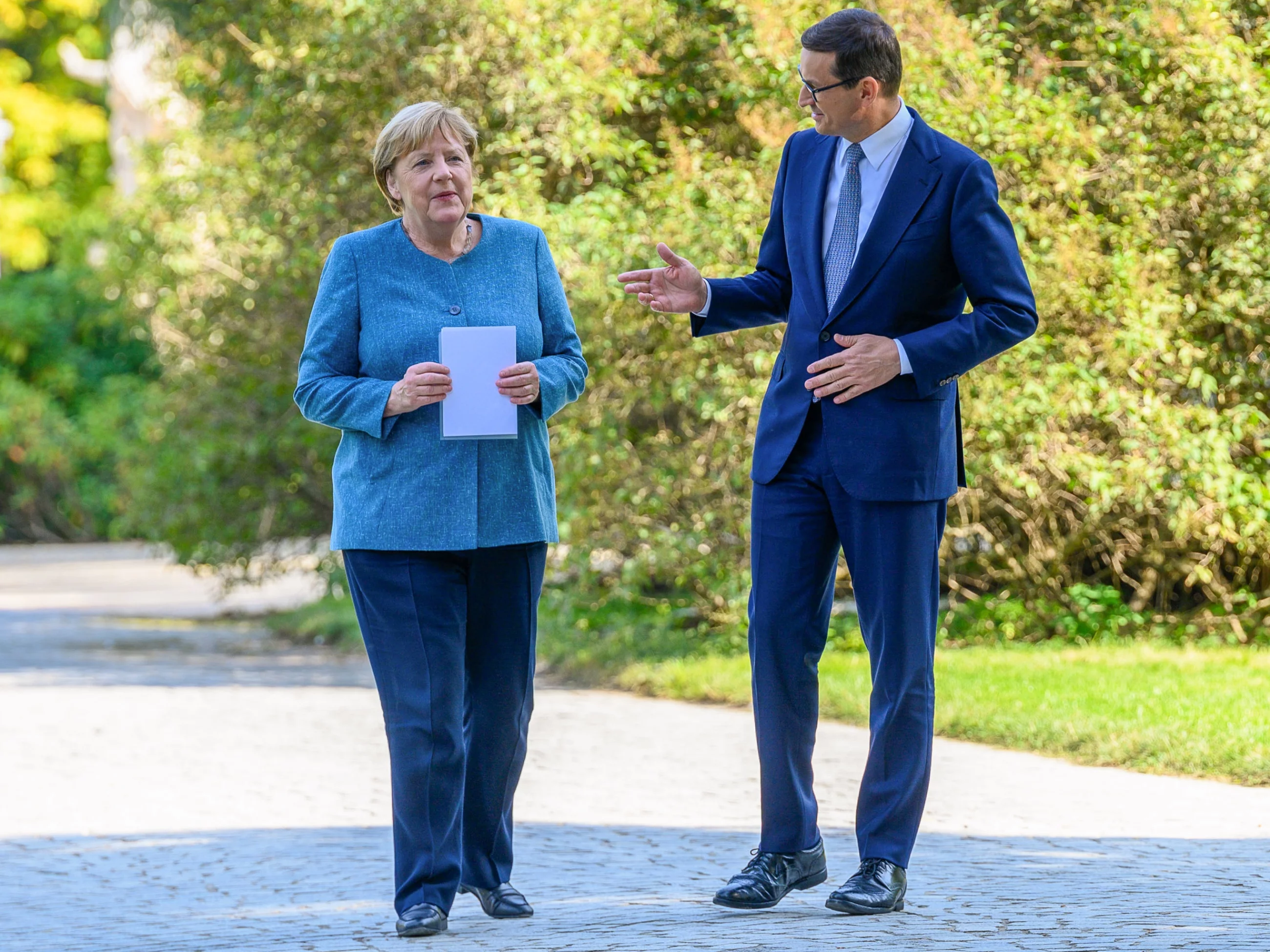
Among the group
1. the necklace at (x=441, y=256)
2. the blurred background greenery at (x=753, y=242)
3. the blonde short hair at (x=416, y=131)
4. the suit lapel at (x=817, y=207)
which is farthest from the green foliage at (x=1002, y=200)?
the blonde short hair at (x=416, y=131)

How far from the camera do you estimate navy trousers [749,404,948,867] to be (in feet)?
13.9

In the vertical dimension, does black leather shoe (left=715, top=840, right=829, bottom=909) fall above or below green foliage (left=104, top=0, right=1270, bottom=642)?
below

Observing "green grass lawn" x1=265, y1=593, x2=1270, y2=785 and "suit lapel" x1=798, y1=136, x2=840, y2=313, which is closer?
"suit lapel" x1=798, y1=136, x2=840, y2=313

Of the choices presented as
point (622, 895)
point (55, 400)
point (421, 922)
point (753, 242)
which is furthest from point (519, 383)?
point (55, 400)

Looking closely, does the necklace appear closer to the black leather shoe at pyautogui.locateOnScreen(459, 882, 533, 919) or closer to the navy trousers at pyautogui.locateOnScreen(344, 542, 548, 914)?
the navy trousers at pyautogui.locateOnScreen(344, 542, 548, 914)

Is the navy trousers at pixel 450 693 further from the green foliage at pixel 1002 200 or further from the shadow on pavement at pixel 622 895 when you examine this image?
the green foliage at pixel 1002 200

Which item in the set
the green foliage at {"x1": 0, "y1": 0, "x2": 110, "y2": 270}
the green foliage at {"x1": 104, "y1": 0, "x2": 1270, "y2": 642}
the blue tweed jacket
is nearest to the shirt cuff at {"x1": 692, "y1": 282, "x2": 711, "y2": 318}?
the blue tweed jacket

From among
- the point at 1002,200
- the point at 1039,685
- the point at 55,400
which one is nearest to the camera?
the point at 1039,685

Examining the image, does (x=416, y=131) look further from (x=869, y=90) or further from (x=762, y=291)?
(x=869, y=90)

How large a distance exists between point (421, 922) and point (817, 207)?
198 centimetres

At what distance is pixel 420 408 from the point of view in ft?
14.1

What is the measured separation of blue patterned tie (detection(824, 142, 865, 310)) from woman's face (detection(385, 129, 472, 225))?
90cm

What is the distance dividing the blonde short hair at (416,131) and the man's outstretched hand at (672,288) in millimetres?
531

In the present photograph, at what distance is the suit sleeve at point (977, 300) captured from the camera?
4.14m
